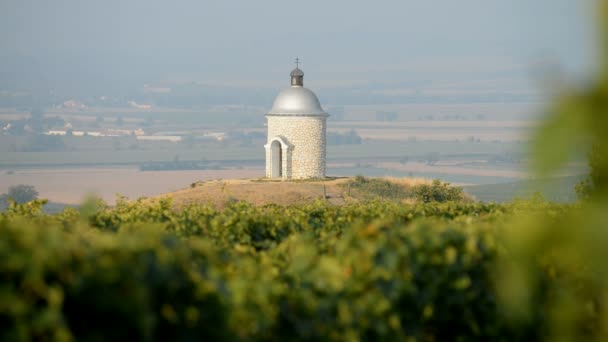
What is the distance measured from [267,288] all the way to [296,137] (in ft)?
152

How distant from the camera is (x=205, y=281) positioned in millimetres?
4434

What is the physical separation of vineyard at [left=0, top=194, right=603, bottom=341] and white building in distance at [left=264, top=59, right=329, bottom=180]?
43.6 m

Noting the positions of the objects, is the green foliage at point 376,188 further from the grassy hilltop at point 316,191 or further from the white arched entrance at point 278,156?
the white arched entrance at point 278,156

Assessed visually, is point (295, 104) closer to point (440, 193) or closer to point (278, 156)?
point (278, 156)

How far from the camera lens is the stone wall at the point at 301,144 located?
50844mm

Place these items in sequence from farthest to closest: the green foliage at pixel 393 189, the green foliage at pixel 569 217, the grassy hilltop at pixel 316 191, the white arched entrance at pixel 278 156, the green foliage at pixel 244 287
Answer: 1. the white arched entrance at pixel 278 156
2. the green foliage at pixel 393 189
3. the grassy hilltop at pixel 316 191
4. the green foliage at pixel 244 287
5. the green foliage at pixel 569 217

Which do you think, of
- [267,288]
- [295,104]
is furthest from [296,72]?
[267,288]

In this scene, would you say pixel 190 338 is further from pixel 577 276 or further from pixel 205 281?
pixel 577 276

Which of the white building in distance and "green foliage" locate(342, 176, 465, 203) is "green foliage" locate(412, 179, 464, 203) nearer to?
"green foliage" locate(342, 176, 465, 203)

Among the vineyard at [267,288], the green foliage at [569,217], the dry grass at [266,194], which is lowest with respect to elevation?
the dry grass at [266,194]

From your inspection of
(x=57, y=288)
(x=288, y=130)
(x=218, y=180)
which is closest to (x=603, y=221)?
(x=57, y=288)

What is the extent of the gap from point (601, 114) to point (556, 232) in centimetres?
23

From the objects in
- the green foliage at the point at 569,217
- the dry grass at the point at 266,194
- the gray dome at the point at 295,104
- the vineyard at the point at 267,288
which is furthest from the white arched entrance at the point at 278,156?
the green foliage at the point at 569,217

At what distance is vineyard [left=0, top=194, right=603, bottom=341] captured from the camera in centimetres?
372
